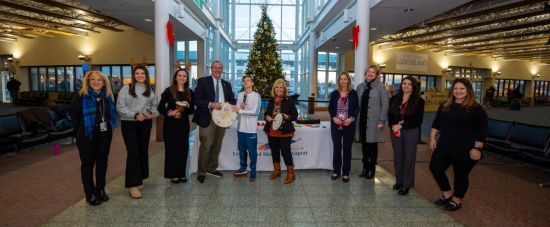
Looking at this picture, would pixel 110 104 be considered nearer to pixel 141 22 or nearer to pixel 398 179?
pixel 398 179

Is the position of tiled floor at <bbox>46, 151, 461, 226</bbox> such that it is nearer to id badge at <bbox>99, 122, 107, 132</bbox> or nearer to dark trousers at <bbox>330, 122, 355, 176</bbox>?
dark trousers at <bbox>330, 122, 355, 176</bbox>

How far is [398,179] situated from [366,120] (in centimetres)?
86

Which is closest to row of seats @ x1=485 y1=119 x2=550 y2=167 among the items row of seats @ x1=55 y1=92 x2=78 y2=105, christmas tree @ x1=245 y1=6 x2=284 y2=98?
christmas tree @ x1=245 y1=6 x2=284 y2=98

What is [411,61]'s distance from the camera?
2159 centimetres

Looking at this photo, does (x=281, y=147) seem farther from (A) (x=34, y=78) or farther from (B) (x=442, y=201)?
(A) (x=34, y=78)

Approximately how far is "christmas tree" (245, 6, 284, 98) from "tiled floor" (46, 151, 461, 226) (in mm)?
7154

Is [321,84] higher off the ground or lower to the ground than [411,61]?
lower

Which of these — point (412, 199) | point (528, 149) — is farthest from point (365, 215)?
point (528, 149)

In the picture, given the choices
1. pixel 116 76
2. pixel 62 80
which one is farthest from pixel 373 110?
pixel 62 80

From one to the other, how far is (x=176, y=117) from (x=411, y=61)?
67.0 feet

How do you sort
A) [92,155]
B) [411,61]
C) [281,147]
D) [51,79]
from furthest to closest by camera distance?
[411,61] < [51,79] < [281,147] < [92,155]

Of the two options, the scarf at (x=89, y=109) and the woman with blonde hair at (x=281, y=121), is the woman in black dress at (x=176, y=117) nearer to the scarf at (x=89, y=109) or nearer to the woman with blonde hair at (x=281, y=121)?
the scarf at (x=89, y=109)

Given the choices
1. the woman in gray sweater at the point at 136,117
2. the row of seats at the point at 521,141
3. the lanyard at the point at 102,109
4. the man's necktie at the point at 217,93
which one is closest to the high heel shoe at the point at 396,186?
the row of seats at the point at 521,141

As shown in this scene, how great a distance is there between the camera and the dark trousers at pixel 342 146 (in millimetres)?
4582
